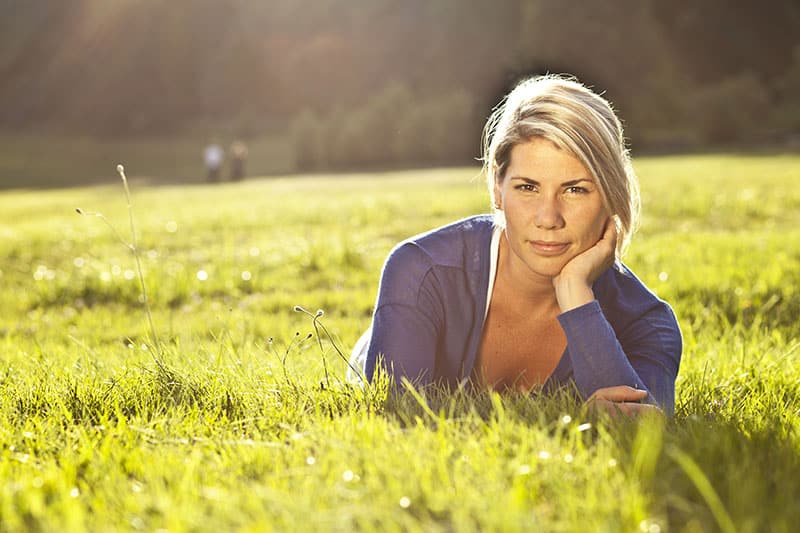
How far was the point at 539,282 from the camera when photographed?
11.3 ft

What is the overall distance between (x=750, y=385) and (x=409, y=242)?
1664 millimetres

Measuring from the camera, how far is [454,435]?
7.37ft

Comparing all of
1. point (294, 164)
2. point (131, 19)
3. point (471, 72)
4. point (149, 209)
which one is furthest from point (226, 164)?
point (131, 19)

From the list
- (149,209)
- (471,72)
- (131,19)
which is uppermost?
(131,19)

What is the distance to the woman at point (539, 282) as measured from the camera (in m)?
3.05

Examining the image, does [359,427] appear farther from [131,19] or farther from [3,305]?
[131,19]

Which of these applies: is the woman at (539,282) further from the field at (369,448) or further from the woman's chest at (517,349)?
the field at (369,448)

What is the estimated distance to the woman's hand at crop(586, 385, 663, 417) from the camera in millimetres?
2640

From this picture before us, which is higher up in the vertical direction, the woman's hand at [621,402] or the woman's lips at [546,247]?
the woman's lips at [546,247]

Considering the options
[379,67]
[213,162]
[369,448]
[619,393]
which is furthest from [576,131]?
[379,67]

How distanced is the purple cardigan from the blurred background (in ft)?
80.0

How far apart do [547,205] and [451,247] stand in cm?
51

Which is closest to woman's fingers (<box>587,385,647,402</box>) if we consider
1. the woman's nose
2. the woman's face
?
the woman's face

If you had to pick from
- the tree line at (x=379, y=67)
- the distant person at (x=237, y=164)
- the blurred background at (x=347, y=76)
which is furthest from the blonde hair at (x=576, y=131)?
the distant person at (x=237, y=164)
